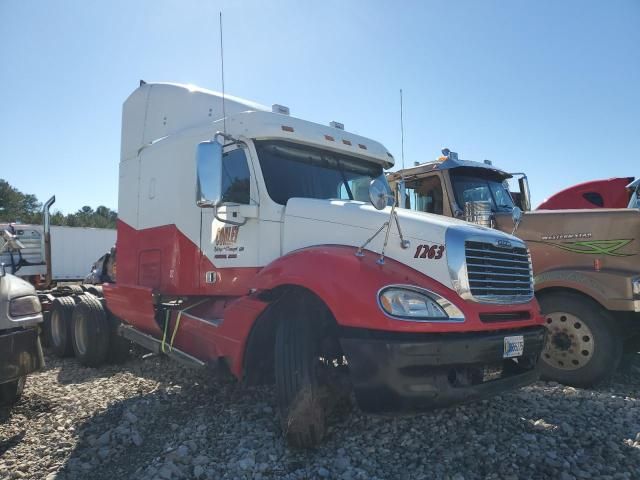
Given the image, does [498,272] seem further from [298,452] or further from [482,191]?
[482,191]

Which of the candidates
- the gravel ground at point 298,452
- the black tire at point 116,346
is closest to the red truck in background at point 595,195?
the gravel ground at point 298,452

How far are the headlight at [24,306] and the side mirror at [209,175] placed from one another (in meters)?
1.86

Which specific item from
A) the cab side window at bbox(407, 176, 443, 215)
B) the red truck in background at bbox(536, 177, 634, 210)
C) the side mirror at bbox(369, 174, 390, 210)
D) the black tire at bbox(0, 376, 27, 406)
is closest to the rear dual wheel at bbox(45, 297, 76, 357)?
the black tire at bbox(0, 376, 27, 406)

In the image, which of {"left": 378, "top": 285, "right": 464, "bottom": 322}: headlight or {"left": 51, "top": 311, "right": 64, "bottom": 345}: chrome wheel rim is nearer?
{"left": 378, "top": 285, "right": 464, "bottom": 322}: headlight

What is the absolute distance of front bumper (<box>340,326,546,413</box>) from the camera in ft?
9.79

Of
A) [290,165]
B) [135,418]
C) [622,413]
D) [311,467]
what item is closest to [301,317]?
[311,467]

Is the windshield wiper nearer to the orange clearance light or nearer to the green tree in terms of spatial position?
the orange clearance light

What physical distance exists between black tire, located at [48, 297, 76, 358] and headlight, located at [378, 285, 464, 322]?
5.94 metres

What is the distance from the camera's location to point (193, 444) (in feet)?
12.1

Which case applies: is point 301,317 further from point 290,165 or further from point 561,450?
point 561,450

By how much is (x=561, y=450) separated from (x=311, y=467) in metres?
1.84

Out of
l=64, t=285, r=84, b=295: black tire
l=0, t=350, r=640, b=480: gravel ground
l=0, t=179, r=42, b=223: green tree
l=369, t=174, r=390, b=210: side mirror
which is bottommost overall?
l=0, t=350, r=640, b=480: gravel ground

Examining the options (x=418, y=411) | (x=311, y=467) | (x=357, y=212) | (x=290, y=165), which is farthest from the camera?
(x=290, y=165)

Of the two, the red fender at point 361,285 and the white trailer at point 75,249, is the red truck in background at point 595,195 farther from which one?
the white trailer at point 75,249
